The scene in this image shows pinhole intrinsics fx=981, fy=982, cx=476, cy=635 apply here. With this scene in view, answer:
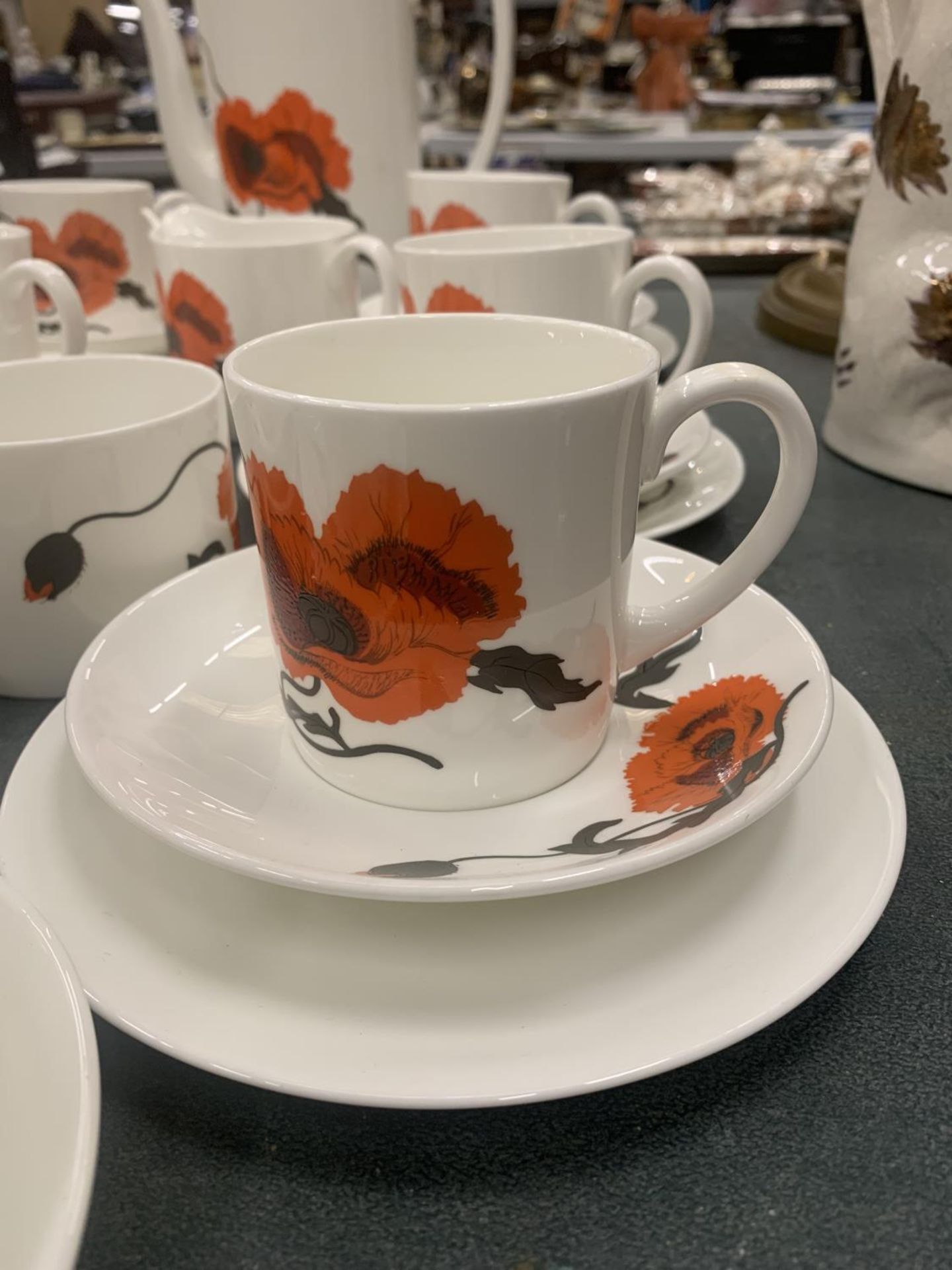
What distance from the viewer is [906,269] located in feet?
1.88

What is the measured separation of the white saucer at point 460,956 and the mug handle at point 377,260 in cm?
42

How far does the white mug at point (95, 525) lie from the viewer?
41 centimetres

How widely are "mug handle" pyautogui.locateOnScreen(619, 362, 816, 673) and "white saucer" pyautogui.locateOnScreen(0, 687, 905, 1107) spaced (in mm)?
72

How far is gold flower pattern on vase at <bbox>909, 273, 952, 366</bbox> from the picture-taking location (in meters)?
0.56

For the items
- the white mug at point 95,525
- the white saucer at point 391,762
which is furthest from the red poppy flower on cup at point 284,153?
the white saucer at point 391,762

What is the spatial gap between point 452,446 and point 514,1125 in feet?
0.59

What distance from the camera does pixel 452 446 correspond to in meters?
0.28

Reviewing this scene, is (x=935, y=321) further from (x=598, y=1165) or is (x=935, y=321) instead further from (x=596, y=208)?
(x=598, y=1165)

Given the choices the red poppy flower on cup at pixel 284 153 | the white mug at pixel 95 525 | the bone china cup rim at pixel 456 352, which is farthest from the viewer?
the red poppy flower on cup at pixel 284 153

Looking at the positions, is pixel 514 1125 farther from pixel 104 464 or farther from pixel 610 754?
pixel 104 464

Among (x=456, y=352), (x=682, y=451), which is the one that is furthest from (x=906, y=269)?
(x=456, y=352)

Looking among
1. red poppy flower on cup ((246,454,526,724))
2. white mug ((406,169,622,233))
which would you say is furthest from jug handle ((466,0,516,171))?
red poppy flower on cup ((246,454,526,724))

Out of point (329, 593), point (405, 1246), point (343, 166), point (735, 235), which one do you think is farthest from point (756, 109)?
point (405, 1246)

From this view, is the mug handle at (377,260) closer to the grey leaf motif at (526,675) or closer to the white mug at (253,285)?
the white mug at (253,285)
